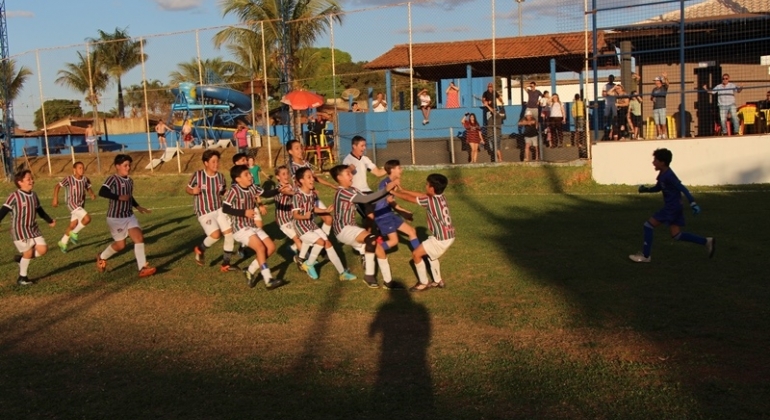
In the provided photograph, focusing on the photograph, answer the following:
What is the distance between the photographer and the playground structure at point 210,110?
3206 centimetres

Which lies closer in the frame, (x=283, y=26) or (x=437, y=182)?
(x=437, y=182)

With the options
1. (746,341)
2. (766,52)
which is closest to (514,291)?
(746,341)

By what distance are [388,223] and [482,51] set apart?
16.8 metres

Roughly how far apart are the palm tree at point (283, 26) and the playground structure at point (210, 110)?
12.7ft

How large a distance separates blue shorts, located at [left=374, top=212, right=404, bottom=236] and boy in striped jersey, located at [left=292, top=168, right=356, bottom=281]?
2.40ft

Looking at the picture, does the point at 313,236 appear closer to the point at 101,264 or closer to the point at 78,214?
the point at 101,264

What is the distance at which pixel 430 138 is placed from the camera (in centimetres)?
2445

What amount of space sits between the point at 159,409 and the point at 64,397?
0.96 m

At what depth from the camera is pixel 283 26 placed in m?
26.5

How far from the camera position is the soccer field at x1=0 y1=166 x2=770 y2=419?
6.17m

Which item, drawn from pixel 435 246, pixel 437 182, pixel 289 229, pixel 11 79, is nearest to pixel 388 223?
pixel 435 246

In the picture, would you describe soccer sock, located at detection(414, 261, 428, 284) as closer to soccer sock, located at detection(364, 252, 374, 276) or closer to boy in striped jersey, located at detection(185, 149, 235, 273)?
soccer sock, located at detection(364, 252, 374, 276)

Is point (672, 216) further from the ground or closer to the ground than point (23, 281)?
further from the ground

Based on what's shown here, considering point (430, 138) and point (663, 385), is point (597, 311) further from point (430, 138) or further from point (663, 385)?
point (430, 138)
